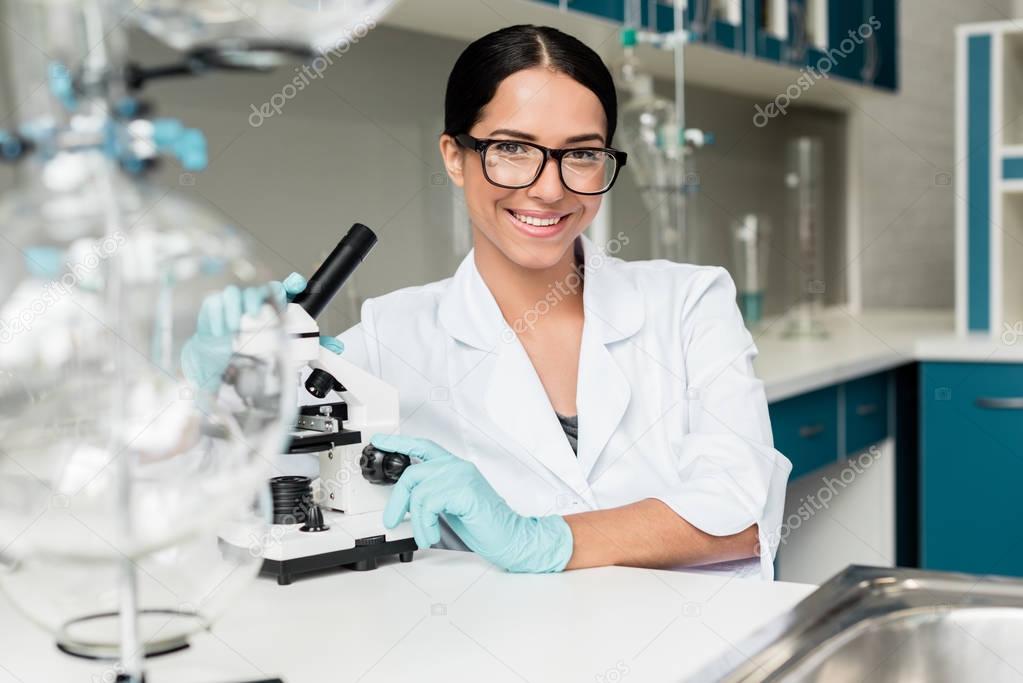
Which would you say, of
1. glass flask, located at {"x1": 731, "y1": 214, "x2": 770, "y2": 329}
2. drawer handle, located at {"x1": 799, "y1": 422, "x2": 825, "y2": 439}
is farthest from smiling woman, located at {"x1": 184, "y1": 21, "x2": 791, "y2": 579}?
glass flask, located at {"x1": 731, "y1": 214, "x2": 770, "y2": 329}

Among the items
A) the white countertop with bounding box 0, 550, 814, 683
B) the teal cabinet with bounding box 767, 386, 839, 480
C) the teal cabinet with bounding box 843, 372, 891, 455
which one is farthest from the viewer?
the teal cabinet with bounding box 843, 372, 891, 455

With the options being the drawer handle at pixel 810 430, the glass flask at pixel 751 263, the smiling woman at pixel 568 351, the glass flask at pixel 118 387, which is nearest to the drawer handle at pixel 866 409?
the drawer handle at pixel 810 430

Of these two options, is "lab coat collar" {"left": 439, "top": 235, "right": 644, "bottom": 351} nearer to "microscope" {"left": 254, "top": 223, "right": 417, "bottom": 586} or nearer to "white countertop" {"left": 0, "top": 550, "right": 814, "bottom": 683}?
"microscope" {"left": 254, "top": 223, "right": 417, "bottom": 586}

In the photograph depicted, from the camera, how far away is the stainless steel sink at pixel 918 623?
105 centimetres

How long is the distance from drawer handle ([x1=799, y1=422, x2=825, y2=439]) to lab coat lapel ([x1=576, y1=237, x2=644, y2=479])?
108cm

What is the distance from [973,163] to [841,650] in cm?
264

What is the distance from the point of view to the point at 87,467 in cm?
63

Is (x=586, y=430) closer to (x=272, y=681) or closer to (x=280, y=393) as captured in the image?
(x=272, y=681)

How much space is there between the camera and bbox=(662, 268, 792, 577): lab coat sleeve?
144 centimetres

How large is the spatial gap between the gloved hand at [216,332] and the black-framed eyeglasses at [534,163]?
927 mm

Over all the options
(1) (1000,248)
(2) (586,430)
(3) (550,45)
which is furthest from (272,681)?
(1) (1000,248)

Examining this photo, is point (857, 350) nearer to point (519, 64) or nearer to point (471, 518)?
point (519, 64)

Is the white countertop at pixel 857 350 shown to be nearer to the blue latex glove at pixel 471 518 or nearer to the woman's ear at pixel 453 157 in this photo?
the woman's ear at pixel 453 157

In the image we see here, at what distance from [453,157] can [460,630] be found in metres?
0.89
